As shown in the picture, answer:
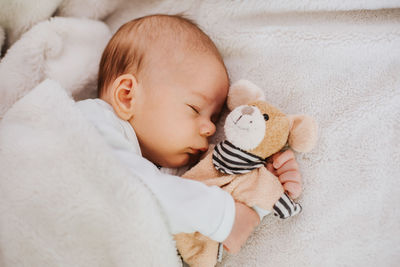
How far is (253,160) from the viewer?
0.83 meters

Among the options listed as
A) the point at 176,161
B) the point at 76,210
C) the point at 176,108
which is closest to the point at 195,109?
the point at 176,108

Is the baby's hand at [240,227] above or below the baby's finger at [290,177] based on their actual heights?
below

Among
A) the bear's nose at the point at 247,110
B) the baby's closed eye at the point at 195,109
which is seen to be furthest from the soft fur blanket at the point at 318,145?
the bear's nose at the point at 247,110

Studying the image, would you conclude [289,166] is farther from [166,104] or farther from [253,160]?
[166,104]

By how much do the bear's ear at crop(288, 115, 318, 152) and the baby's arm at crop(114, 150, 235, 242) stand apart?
20 centimetres

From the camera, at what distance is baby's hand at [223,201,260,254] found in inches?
31.7

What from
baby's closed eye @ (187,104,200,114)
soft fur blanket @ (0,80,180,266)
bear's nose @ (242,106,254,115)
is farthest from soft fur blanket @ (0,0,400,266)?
bear's nose @ (242,106,254,115)

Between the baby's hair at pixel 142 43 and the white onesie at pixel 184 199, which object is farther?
the baby's hair at pixel 142 43

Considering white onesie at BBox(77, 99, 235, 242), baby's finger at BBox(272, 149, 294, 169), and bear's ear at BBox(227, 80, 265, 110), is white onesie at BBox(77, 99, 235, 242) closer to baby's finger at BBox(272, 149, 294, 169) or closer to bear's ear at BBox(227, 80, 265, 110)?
baby's finger at BBox(272, 149, 294, 169)

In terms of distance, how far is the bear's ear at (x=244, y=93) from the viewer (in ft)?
3.00

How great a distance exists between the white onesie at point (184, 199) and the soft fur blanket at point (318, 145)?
50 mm

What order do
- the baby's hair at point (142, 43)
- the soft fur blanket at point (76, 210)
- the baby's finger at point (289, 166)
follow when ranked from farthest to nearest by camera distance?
the baby's hair at point (142, 43)
the baby's finger at point (289, 166)
the soft fur blanket at point (76, 210)

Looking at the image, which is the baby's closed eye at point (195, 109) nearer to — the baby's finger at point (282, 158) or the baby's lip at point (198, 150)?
the baby's lip at point (198, 150)

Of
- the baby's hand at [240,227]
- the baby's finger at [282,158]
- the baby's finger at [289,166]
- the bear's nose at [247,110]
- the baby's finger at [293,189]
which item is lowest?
the baby's hand at [240,227]
